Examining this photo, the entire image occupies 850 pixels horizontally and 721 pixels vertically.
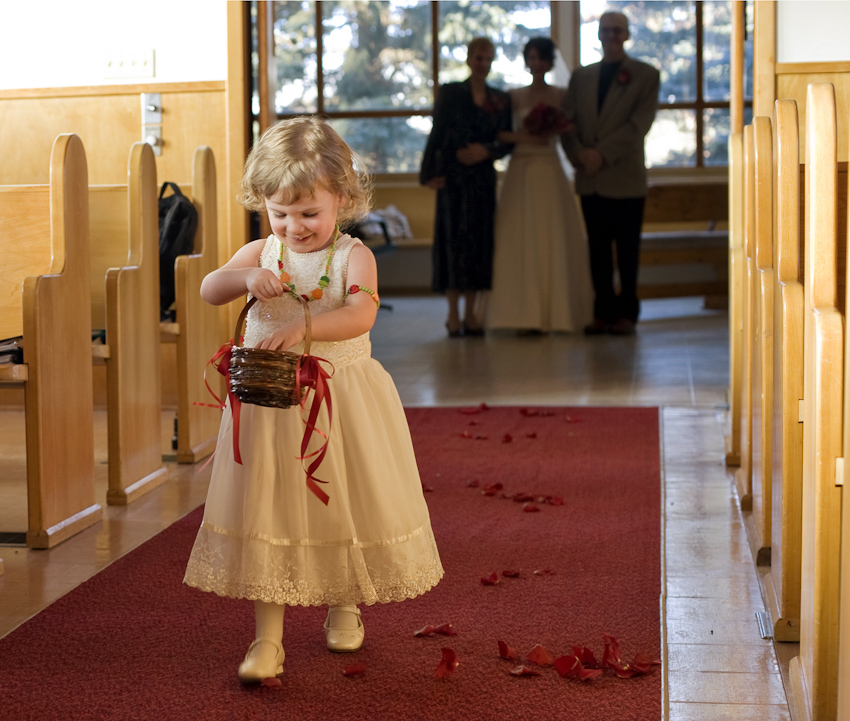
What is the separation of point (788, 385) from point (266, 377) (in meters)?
0.86

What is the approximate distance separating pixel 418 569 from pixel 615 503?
1.10 meters

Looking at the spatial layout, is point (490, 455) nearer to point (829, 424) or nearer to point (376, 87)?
point (829, 424)

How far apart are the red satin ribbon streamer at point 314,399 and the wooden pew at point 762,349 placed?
97 cm

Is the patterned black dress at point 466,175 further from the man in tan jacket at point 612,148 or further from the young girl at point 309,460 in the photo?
the young girl at point 309,460

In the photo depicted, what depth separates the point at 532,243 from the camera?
6312mm

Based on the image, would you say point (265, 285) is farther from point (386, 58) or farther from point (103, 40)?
point (386, 58)

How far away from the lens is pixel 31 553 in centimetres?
234

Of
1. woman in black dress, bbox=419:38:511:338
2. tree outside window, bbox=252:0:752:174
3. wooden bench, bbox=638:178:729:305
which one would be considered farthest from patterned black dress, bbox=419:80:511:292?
tree outside window, bbox=252:0:752:174

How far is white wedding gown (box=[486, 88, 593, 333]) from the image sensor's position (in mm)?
6312

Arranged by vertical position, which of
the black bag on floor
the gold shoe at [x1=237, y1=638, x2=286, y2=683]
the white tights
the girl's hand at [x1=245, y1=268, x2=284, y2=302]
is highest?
the black bag on floor

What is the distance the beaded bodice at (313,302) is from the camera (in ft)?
5.51

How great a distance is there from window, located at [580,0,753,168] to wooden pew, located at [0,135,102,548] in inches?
310

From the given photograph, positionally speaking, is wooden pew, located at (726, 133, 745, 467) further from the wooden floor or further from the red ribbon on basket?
the red ribbon on basket

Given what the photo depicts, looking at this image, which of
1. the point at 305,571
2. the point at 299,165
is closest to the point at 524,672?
the point at 305,571
